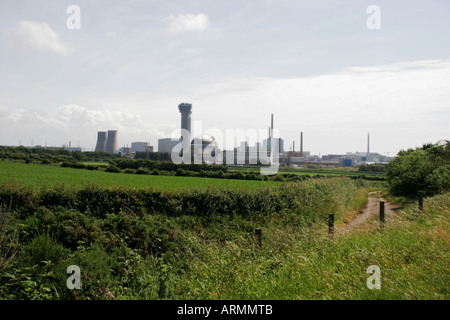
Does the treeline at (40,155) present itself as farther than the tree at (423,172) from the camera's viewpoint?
Yes

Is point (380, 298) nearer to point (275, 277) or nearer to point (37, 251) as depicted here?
point (275, 277)

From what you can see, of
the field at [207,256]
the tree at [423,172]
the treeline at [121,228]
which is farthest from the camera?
the tree at [423,172]

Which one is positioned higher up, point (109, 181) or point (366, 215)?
point (109, 181)

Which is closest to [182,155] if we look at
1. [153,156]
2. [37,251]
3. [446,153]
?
[153,156]

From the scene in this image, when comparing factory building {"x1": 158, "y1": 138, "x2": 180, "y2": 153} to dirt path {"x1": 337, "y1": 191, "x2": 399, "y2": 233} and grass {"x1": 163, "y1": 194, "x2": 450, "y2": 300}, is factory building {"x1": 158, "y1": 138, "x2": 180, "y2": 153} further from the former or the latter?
grass {"x1": 163, "y1": 194, "x2": 450, "y2": 300}

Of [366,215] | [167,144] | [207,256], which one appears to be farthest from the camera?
[167,144]

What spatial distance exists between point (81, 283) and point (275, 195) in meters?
12.1

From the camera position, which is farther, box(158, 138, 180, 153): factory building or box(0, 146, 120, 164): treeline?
box(158, 138, 180, 153): factory building

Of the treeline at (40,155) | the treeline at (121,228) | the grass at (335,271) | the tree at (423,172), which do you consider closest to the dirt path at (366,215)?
the treeline at (121,228)

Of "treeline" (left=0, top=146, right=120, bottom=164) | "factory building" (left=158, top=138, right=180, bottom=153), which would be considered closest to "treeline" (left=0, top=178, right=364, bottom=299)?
"treeline" (left=0, top=146, right=120, bottom=164)

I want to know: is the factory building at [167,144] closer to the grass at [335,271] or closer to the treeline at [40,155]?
the treeline at [40,155]

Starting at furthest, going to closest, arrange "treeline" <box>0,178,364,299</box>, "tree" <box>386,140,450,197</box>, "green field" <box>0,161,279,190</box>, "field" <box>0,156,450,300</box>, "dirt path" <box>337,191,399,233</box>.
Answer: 1. "tree" <box>386,140,450,197</box>
2. "green field" <box>0,161,279,190</box>
3. "dirt path" <box>337,191,399,233</box>
4. "treeline" <box>0,178,364,299</box>
5. "field" <box>0,156,450,300</box>

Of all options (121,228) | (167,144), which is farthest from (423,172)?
(167,144)

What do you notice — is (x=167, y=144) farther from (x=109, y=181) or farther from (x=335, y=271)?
(x=335, y=271)
